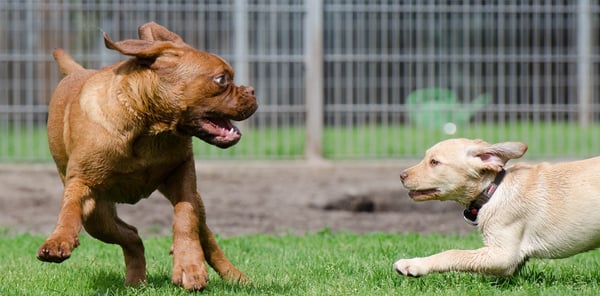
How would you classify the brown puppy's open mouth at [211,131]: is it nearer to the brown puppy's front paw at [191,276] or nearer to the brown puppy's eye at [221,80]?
the brown puppy's eye at [221,80]

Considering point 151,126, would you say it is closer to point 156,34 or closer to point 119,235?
point 156,34

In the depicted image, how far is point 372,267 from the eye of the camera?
5879 mm

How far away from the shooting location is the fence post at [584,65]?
37.7ft

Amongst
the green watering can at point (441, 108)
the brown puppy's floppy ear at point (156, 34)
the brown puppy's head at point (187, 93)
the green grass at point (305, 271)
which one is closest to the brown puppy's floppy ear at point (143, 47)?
the brown puppy's head at point (187, 93)

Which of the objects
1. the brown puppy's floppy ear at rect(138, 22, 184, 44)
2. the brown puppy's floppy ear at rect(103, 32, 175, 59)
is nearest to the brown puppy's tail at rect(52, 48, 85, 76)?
the brown puppy's floppy ear at rect(138, 22, 184, 44)

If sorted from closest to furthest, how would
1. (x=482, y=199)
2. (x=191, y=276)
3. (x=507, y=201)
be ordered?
(x=191, y=276) < (x=507, y=201) < (x=482, y=199)

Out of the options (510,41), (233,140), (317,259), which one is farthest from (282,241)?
(510,41)

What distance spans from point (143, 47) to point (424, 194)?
1760 millimetres

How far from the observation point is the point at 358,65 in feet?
37.6

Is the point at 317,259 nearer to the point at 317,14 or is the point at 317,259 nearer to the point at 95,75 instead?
the point at 95,75

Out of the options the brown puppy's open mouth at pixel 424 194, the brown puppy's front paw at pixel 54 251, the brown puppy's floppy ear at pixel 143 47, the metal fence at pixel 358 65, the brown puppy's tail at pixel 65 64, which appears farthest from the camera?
the metal fence at pixel 358 65

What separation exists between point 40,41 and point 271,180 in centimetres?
325

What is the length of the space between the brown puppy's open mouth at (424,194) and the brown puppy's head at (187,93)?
113cm

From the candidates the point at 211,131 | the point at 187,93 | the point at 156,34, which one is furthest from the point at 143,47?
the point at 211,131
